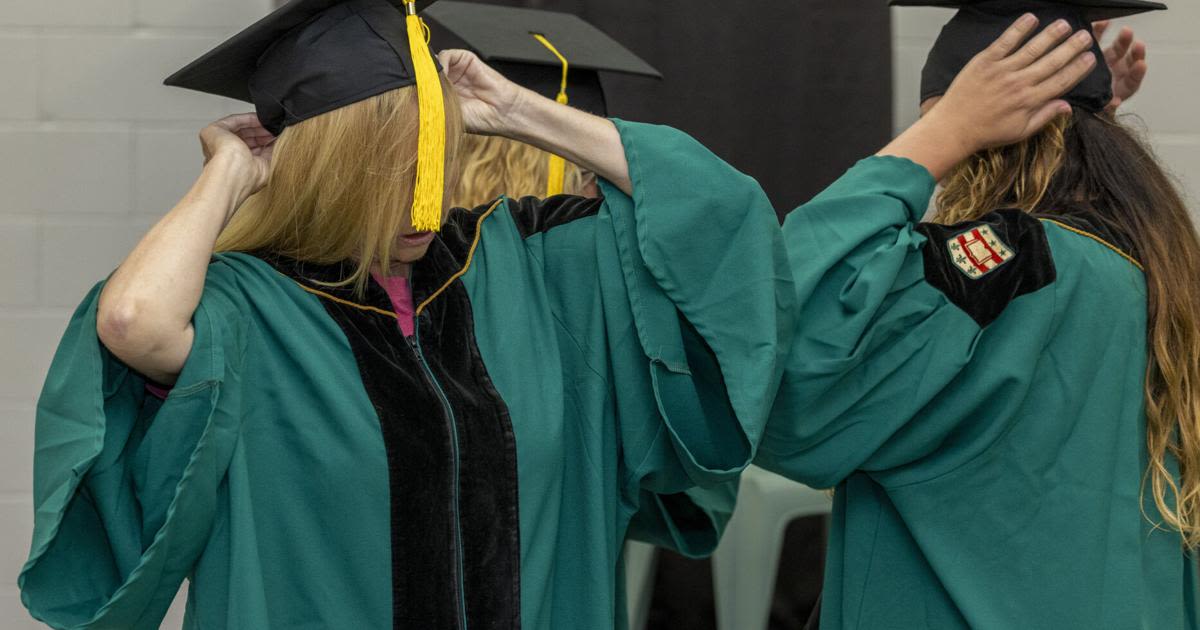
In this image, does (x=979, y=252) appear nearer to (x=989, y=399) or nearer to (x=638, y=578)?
(x=989, y=399)

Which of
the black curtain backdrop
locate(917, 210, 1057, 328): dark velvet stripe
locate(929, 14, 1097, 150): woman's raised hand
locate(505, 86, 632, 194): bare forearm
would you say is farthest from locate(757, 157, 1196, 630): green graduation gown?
the black curtain backdrop

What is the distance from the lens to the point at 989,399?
142 cm

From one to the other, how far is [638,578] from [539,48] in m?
1.12

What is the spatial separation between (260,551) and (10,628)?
5.23 feet

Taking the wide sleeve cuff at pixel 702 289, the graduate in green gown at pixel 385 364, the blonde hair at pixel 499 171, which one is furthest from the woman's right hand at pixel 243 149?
the blonde hair at pixel 499 171

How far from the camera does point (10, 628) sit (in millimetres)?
2527

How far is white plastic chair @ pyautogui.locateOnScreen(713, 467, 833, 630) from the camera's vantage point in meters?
2.46

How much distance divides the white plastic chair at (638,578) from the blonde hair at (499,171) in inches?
31.4

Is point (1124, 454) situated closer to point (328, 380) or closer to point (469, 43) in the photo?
point (328, 380)

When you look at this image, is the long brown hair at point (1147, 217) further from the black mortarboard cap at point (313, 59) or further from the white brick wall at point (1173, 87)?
the white brick wall at point (1173, 87)

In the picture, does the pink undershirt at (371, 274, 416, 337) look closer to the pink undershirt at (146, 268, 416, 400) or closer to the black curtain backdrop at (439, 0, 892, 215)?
the pink undershirt at (146, 268, 416, 400)

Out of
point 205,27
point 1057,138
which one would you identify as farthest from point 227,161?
point 205,27

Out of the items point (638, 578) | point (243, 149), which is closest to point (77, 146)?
point (243, 149)

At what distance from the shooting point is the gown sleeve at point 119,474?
1.17 meters
